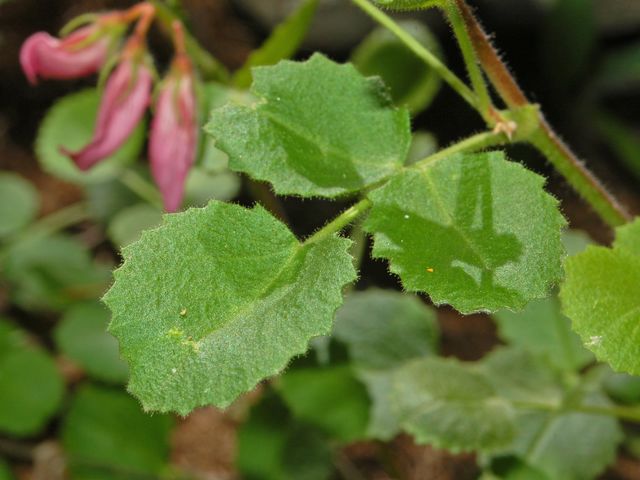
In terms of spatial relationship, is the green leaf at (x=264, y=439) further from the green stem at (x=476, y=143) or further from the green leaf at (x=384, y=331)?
the green stem at (x=476, y=143)

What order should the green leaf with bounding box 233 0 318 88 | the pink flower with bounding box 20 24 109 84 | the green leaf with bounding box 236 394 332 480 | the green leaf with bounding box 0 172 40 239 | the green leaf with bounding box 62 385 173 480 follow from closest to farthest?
the pink flower with bounding box 20 24 109 84, the green leaf with bounding box 233 0 318 88, the green leaf with bounding box 236 394 332 480, the green leaf with bounding box 62 385 173 480, the green leaf with bounding box 0 172 40 239

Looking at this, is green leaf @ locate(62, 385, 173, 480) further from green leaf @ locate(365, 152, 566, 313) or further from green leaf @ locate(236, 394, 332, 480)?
green leaf @ locate(365, 152, 566, 313)

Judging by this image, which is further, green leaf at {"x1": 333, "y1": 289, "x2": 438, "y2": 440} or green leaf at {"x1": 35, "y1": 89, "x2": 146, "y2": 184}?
green leaf at {"x1": 35, "y1": 89, "x2": 146, "y2": 184}

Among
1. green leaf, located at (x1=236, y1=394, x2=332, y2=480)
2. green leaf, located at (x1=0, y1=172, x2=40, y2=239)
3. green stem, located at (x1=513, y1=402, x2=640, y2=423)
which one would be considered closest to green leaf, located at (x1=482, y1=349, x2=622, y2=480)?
green stem, located at (x1=513, y1=402, x2=640, y2=423)

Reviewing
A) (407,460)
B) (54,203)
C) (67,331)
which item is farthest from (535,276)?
(54,203)

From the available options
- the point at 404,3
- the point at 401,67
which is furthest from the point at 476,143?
the point at 401,67

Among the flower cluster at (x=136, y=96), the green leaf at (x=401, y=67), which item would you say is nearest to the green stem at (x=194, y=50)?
the flower cluster at (x=136, y=96)
